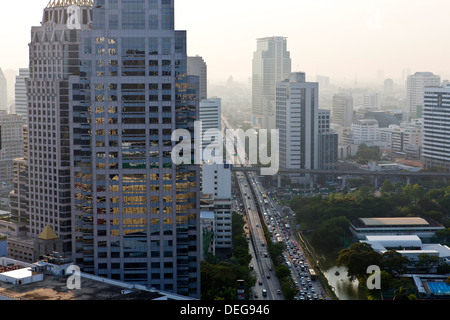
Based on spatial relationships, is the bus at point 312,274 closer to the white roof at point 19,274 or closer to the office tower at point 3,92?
the white roof at point 19,274

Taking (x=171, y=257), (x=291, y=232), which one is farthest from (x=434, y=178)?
(x=171, y=257)

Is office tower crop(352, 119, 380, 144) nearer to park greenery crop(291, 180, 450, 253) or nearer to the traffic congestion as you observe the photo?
the traffic congestion

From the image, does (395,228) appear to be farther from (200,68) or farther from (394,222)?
(200,68)

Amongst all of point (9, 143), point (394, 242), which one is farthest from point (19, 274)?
point (9, 143)
